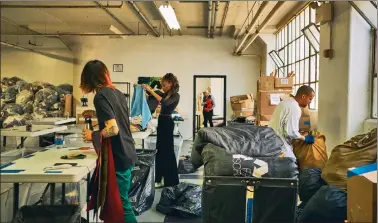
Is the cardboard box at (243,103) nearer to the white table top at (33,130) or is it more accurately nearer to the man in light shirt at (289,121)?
the man in light shirt at (289,121)

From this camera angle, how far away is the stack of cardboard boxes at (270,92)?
511cm

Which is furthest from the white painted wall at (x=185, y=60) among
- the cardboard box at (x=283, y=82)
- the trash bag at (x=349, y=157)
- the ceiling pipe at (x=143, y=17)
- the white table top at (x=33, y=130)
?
the trash bag at (x=349, y=157)

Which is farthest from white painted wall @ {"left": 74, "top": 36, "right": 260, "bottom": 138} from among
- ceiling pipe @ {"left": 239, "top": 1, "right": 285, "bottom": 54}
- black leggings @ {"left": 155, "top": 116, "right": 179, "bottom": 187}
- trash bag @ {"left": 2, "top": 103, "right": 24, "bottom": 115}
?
trash bag @ {"left": 2, "top": 103, "right": 24, "bottom": 115}

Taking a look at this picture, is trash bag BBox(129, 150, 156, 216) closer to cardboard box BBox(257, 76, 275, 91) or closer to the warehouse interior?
the warehouse interior

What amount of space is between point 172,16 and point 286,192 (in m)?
3.90

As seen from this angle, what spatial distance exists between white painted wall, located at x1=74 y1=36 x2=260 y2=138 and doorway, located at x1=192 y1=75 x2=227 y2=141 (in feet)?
0.40

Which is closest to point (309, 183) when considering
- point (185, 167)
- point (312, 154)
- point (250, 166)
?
point (312, 154)

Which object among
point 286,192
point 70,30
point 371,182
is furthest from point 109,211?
point 70,30

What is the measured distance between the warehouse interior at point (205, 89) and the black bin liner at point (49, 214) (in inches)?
1.4

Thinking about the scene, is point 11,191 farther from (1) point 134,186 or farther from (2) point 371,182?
(2) point 371,182

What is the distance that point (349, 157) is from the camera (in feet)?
7.82

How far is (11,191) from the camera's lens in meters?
1.90

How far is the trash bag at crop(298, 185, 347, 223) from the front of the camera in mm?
2189

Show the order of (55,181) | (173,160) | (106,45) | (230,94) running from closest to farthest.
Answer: (55,181) < (173,160) < (106,45) < (230,94)
